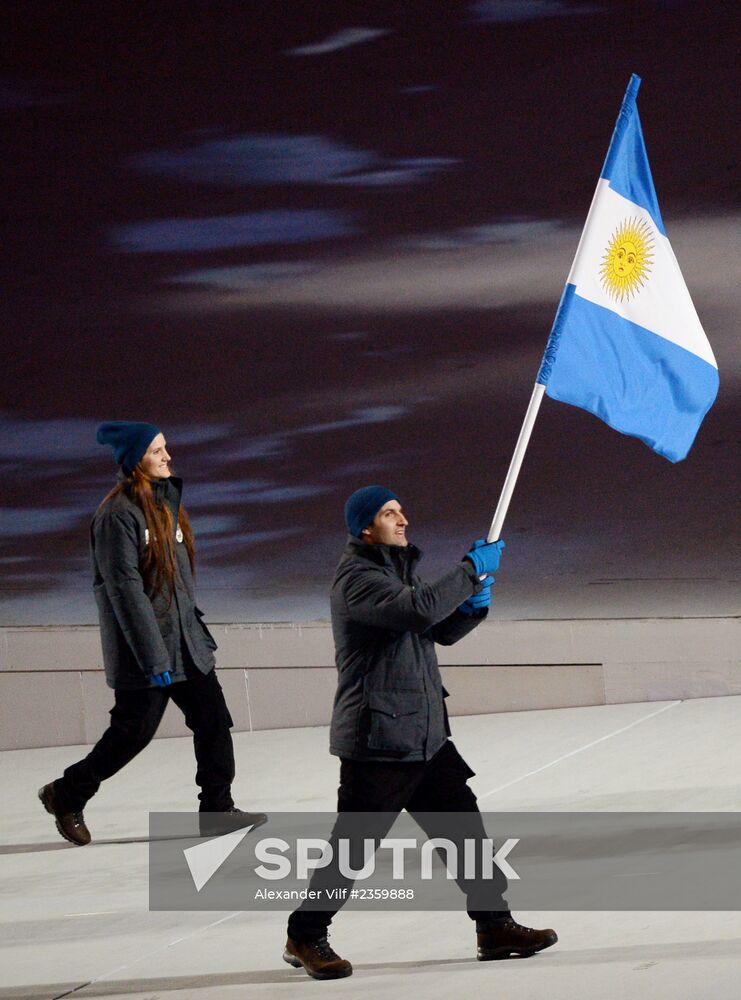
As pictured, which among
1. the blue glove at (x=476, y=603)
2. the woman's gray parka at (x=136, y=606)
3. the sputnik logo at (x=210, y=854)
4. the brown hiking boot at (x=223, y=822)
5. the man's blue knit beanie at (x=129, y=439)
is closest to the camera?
the blue glove at (x=476, y=603)

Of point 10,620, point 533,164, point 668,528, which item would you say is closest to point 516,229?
point 533,164

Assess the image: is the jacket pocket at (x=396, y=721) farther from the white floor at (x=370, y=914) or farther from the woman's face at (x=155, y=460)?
the woman's face at (x=155, y=460)

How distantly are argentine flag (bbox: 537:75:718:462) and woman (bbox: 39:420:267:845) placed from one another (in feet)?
5.33

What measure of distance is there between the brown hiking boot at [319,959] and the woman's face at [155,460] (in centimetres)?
200

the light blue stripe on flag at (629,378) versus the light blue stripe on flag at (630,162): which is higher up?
the light blue stripe on flag at (630,162)

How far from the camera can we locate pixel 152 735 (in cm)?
507

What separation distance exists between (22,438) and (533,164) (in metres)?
3.15

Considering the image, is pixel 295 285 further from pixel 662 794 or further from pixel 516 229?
pixel 662 794

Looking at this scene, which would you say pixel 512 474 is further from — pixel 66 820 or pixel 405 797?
pixel 66 820

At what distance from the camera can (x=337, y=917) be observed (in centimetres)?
405

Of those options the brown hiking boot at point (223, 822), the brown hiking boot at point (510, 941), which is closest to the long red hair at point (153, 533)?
the brown hiking boot at point (223, 822)

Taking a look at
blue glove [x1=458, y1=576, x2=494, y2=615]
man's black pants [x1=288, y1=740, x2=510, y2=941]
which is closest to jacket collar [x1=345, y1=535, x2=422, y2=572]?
blue glove [x1=458, y1=576, x2=494, y2=615]

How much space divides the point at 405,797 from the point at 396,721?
0.62 feet

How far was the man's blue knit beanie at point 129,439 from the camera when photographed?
5.01 metres
